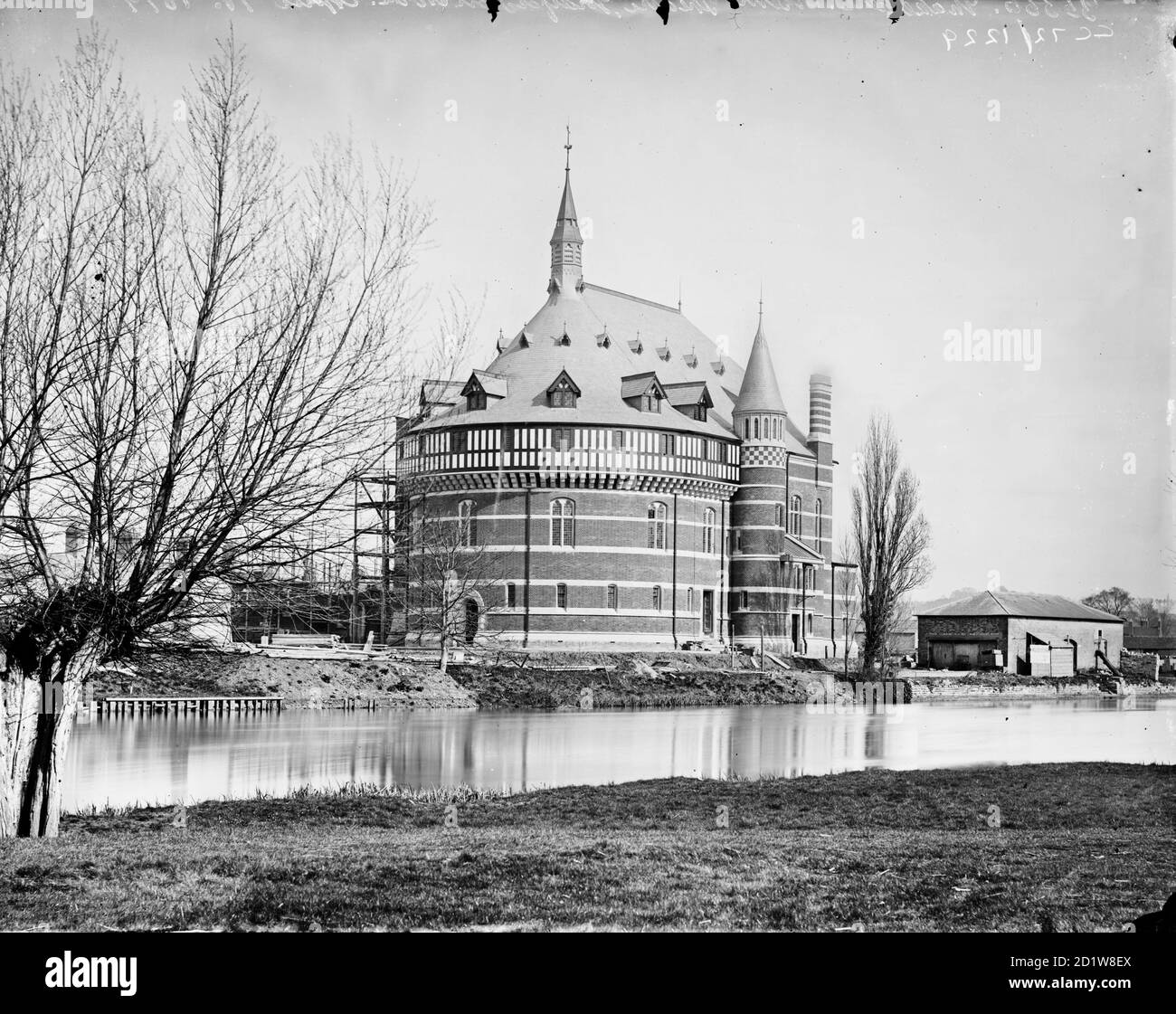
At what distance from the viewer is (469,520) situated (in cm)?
4953

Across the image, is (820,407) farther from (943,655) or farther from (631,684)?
(631,684)

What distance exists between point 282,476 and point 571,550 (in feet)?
135

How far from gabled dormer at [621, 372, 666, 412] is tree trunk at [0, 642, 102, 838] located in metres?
42.3

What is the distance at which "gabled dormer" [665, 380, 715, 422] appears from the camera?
54594 millimetres

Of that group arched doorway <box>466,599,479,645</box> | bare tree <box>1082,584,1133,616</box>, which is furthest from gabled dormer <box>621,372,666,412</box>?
bare tree <box>1082,584,1133,616</box>

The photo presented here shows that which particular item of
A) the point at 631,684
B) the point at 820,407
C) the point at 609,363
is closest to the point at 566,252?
the point at 609,363

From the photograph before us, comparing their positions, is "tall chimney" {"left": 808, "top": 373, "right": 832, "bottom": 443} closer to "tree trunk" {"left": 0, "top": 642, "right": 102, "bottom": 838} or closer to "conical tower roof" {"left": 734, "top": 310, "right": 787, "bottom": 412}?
"conical tower roof" {"left": 734, "top": 310, "right": 787, "bottom": 412}

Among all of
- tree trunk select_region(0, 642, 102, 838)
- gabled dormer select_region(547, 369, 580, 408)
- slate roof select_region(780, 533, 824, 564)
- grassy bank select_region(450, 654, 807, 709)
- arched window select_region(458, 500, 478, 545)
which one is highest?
gabled dormer select_region(547, 369, 580, 408)

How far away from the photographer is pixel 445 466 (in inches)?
2007

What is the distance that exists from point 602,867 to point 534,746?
568 inches

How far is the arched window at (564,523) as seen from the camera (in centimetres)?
5084

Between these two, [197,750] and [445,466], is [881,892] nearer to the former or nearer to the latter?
[197,750]

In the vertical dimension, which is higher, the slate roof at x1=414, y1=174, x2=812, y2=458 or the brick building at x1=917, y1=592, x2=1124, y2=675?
the slate roof at x1=414, y1=174, x2=812, y2=458
